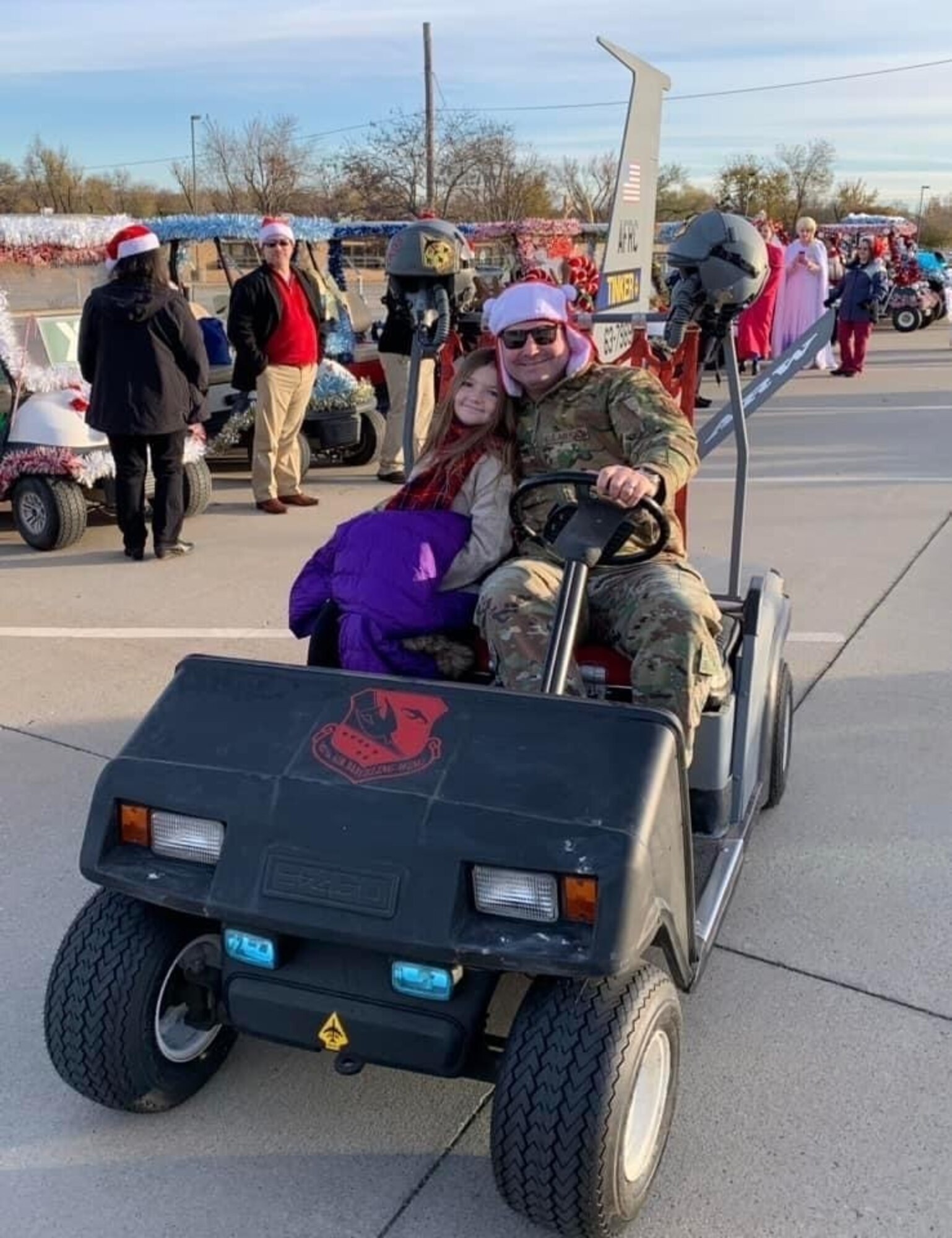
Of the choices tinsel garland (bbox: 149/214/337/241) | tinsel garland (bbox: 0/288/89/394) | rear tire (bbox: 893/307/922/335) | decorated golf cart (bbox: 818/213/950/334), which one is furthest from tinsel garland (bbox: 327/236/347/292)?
rear tire (bbox: 893/307/922/335)

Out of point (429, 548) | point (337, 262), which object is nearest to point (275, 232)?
point (337, 262)

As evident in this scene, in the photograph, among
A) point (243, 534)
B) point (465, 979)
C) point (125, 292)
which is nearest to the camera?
point (465, 979)

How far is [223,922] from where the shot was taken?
2.03 meters

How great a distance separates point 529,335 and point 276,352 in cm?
420

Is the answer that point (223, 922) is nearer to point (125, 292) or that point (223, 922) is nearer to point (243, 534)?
point (125, 292)

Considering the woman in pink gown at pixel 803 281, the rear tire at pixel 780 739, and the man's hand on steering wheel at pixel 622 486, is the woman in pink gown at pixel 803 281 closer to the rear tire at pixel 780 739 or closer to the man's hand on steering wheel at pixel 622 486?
the rear tire at pixel 780 739

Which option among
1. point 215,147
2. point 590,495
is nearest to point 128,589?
point 590,495

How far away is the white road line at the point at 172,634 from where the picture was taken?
491 cm

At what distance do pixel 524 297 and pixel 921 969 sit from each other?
184 cm

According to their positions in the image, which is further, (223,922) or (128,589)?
(128,589)

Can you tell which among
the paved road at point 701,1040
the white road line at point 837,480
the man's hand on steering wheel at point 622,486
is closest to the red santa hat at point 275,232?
the paved road at point 701,1040

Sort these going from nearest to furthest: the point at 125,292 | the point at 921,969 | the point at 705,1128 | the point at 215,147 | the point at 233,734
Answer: the point at 233,734, the point at 705,1128, the point at 921,969, the point at 125,292, the point at 215,147

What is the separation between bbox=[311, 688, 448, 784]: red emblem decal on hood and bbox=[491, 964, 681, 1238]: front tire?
44cm

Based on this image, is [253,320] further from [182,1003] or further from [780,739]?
[182,1003]
